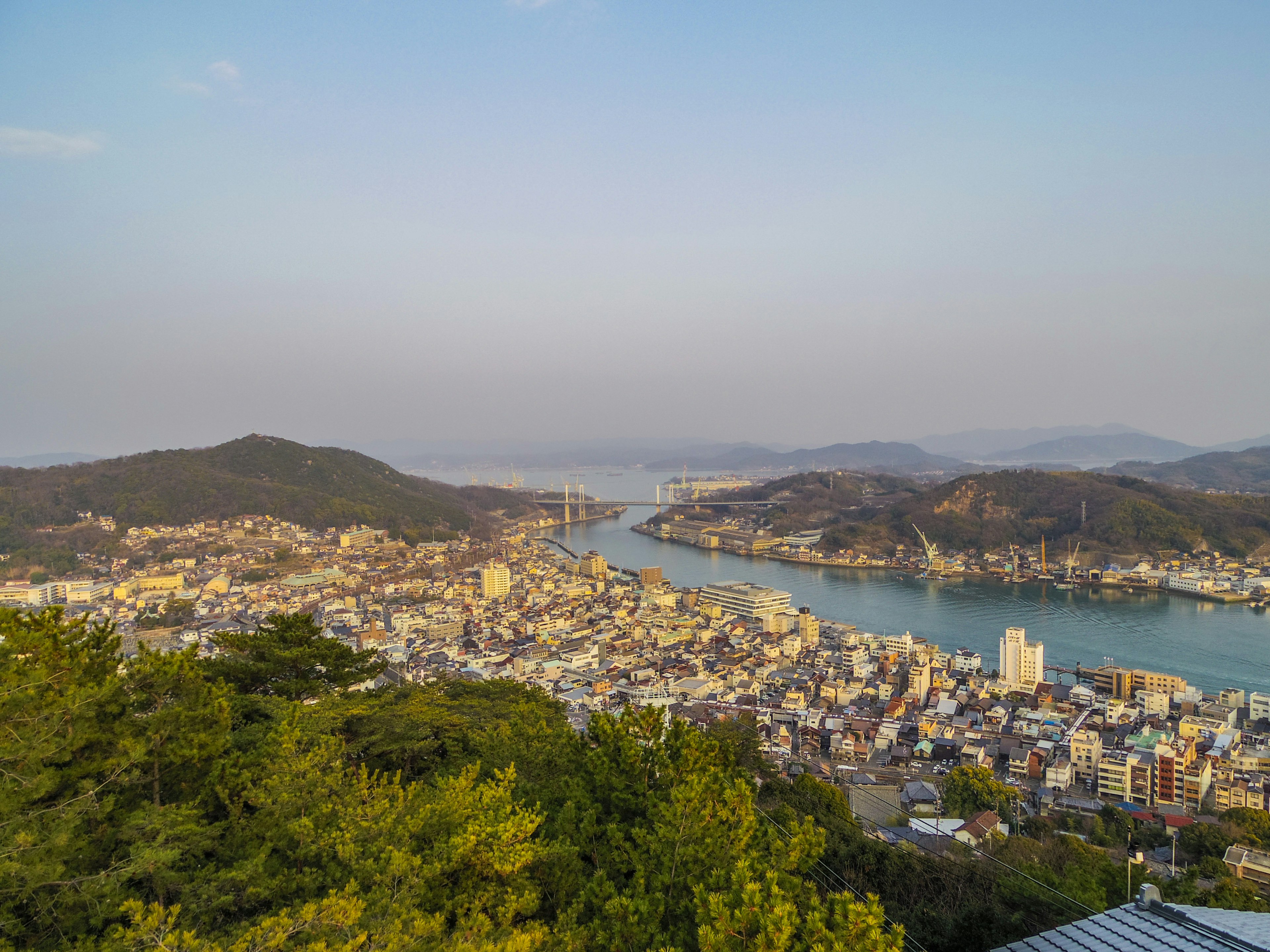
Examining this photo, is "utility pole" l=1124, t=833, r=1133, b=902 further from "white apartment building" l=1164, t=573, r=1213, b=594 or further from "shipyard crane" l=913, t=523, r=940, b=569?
"shipyard crane" l=913, t=523, r=940, b=569

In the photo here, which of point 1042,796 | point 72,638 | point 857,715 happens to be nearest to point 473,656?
point 857,715

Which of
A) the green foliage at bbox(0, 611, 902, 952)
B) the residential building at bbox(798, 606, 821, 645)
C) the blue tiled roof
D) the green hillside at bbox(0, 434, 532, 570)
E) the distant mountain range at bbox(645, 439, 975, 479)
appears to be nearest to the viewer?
the blue tiled roof

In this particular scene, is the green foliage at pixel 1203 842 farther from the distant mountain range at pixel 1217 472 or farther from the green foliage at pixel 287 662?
the distant mountain range at pixel 1217 472

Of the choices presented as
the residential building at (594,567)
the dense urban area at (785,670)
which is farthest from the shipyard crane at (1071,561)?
the residential building at (594,567)

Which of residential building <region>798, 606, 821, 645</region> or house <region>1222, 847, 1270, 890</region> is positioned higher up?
house <region>1222, 847, 1270, 890</region>

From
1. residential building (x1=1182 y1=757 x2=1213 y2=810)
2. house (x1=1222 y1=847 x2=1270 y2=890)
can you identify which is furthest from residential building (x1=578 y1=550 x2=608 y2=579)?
house (x1=1222 y1=847 x2=1270 y2=890)

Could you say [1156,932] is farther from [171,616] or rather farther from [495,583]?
[495,583]

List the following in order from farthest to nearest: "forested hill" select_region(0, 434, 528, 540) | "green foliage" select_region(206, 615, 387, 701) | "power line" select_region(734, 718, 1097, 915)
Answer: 1. "forested hill" select_region(0, 434, 528, 540)
2. "green foliage" select_region(206, 615, 387, 701)
3. "power line" select_region(734, 718, 1097, 915)
